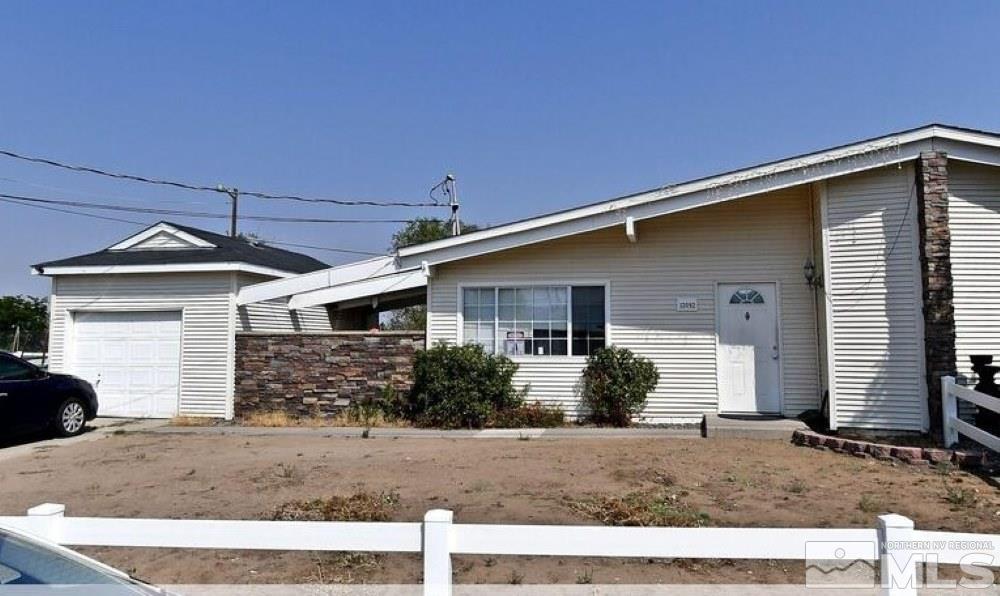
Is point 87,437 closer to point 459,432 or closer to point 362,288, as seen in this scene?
point 362,288

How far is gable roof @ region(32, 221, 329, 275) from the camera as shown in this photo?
13.4m

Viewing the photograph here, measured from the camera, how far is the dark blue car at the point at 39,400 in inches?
411

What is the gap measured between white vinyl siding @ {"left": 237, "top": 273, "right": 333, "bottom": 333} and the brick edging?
33.4 feet

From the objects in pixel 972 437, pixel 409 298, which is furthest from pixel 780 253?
pixel 409 298

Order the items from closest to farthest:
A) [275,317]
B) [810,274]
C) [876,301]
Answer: [876,301] < [810,274] < [275,317]

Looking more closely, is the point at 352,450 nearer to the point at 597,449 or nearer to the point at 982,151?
the point at 597,449

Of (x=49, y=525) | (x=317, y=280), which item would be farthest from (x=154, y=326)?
(x=49, y=525)

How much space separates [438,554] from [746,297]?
9.39m

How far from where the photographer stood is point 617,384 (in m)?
11.5

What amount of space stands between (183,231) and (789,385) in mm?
12718

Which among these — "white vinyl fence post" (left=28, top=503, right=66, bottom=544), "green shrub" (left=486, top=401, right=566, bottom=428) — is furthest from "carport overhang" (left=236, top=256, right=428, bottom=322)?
"white vinyl fence post" (left=28, top=503, right=66, bottom=544)

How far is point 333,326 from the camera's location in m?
17.3

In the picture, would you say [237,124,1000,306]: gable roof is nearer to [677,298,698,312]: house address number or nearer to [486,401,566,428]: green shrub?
[677,298,698,312]: house address number

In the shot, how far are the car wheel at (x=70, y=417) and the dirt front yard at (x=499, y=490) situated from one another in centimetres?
120
